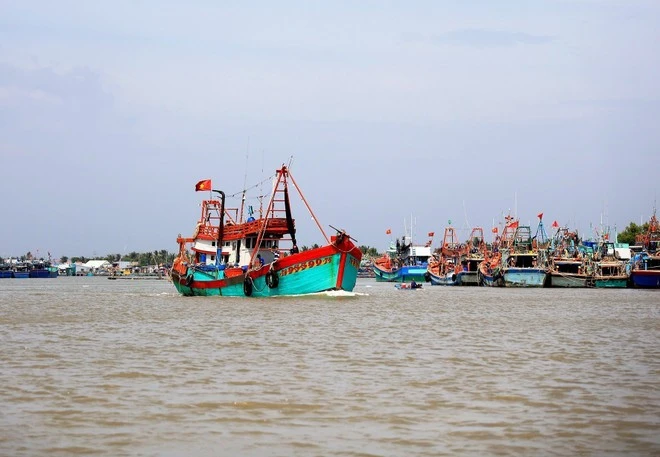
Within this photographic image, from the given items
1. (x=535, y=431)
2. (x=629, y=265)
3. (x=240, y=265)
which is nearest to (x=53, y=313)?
(x=240, y=265)

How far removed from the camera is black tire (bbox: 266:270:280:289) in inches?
1853

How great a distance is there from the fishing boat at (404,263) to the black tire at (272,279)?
87717 millimetres

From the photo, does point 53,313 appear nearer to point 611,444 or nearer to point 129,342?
point 129,342

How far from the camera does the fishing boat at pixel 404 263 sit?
135m

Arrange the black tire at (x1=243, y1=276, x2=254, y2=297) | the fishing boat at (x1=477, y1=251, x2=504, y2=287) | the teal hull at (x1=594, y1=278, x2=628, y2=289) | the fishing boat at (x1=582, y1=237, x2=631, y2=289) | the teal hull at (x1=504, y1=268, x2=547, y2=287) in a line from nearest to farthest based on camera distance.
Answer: the black tire at (x1=243, y1=276, x2=254, y2=297) → the teal hull at (x1=594, y1=278, x2=628, y2=289) → the fishing boat at (x1=582, y1=237, x2=631, y2=289) → the teal hull at (x1=504, y1=268, x2=547, y2=287) → the fishing boat at (x1=477, y1=251, x2=504, y2=287)

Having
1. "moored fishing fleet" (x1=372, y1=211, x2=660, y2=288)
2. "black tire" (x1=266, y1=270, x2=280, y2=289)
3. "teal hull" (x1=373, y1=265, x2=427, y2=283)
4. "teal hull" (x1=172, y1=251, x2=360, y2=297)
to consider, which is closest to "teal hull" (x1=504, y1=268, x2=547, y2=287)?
"moored fishing fleet" (x1=372, y1=211, x2=660, y2=288)

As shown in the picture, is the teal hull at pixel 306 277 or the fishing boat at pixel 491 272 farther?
the fishing boat at pixel 491 272

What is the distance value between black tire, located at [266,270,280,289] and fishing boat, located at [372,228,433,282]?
3453 inches

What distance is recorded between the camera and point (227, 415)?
13.9m

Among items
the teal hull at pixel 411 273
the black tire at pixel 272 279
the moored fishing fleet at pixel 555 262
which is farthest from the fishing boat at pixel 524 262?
the black tire at pixel 272 279

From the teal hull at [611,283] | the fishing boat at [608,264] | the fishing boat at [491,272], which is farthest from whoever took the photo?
the fishing boat at [491,272]

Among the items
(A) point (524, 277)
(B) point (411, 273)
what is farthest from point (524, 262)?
(B) point (411, 273)

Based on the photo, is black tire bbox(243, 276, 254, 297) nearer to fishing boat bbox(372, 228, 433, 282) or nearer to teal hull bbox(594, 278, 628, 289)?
teal hull bbox(594, 278, 628, 289)

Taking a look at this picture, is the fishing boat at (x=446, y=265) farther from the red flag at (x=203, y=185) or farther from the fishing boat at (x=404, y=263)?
the red flag at (x=203, y=185)
